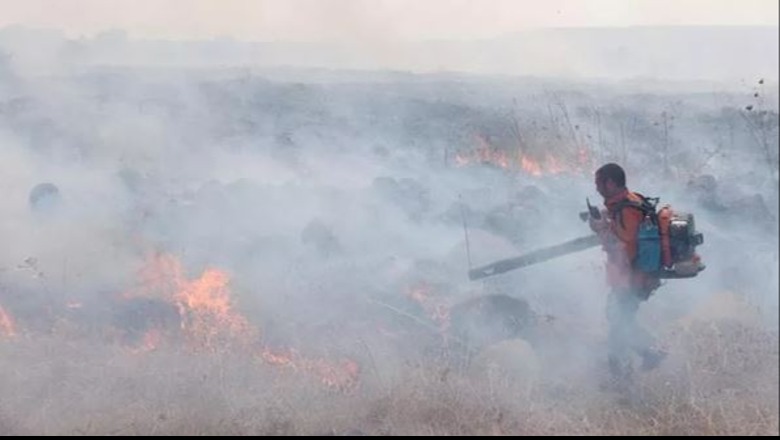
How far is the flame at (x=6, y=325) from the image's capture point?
723cm

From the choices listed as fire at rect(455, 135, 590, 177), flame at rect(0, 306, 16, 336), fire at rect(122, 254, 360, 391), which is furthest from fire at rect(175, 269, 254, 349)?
fire at rect(455, 135, 590, 177)

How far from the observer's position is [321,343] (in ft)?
22.8

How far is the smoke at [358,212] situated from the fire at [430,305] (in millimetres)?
19

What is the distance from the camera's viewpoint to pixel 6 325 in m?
7.36

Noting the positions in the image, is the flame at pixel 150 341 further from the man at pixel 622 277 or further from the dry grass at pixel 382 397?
the man at pixel 622 277

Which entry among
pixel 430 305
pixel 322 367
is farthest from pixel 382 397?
pixel 430 305

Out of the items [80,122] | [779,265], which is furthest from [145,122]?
[779,265]

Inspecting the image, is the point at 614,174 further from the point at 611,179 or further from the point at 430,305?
the point at 430,305

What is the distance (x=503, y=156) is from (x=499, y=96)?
6.31 m

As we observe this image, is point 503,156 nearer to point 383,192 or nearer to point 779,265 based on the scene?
point 383,192

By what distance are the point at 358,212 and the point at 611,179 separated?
394 centimetres

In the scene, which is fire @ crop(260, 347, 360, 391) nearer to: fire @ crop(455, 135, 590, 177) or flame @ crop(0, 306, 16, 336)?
flame @ crop(0, 306, 16, 336)

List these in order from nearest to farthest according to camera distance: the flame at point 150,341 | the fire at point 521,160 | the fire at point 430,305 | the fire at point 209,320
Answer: the fire at point 209,320, the flame at point 150,341, the fire at point 430,305, the fire at point 521,160

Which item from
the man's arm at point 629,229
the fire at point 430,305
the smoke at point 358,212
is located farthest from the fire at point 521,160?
the man's arm at point 629,229
